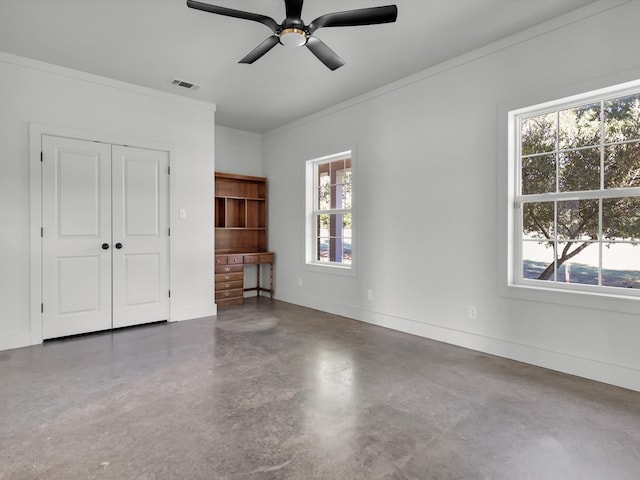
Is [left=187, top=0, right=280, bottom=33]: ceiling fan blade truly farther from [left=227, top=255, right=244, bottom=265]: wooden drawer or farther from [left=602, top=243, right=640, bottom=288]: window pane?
[left=227, top=255, right=244, bottom=265]: wooden drawer

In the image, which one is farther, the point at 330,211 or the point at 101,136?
the point at 330,211

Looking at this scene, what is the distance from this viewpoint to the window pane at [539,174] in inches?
127

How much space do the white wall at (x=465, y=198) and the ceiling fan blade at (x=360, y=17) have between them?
156 centimetres

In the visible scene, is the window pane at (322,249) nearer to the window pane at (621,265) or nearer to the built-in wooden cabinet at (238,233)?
the built-in wooden cabinet at (238,233)

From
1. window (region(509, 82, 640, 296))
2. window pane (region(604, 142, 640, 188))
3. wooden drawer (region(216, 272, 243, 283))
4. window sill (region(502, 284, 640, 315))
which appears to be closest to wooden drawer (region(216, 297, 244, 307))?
wooden drawer (region(216, 272, 243, 283))

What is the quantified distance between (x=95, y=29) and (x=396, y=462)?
13.2 ft

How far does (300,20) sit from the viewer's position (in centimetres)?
262

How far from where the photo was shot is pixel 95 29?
10.5ft

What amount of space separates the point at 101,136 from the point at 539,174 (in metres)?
4.60

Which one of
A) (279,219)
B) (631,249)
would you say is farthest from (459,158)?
(279,219)

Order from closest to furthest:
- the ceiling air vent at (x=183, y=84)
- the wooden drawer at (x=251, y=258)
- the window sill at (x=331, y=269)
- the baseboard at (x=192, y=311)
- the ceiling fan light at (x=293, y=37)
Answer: the ceiling fan light at (x=293, y=37) < the ceiling air vent at (x=183, y=84) < the baseboard at (x=192, y=311) < the window sill at (x=331, y=269) < the wooden drawer at (x=251, y=258)

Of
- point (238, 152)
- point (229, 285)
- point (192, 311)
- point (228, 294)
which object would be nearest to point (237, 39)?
point (238, 152)

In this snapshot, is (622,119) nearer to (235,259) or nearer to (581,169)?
(581,169)

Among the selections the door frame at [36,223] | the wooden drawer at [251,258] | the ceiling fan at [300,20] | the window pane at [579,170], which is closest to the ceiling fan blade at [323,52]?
the ceiling fan at [300,20]
